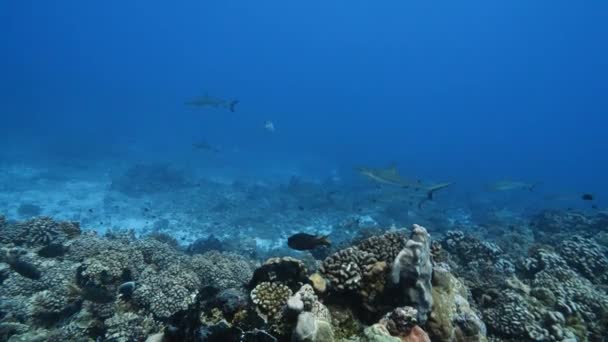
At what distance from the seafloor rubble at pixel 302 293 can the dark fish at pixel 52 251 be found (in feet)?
0.09

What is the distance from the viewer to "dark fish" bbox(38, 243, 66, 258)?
930cm

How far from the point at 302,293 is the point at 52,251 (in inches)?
332

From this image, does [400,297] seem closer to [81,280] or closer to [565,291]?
[565,291]

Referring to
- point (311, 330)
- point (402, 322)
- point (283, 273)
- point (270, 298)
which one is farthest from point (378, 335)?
point (283, 273)

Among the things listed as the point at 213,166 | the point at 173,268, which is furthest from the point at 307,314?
the point at 213,166

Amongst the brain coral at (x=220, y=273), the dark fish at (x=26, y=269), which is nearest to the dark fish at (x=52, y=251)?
the dark fish at (x=26, y=269)

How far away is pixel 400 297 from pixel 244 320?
6.23 feet

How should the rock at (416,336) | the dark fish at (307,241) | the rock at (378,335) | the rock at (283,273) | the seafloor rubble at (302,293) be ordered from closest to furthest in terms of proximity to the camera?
the rock at (378,335), the rock at (416,336), the seafloor rubble at (302,293), the rock at (283,273), the dark fish at (307,241)

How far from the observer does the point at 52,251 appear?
9.36m

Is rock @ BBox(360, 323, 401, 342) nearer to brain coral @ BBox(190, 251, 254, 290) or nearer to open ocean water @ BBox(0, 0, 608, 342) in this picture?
open ocean water @ BBox(0, 0, 608, 342)

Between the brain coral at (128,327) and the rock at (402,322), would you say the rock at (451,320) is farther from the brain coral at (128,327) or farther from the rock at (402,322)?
the brain coral at (128,327)

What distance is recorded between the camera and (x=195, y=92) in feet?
640

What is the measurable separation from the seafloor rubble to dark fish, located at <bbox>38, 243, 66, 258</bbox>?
1.0 inches

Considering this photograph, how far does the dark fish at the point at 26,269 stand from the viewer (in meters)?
8.27
